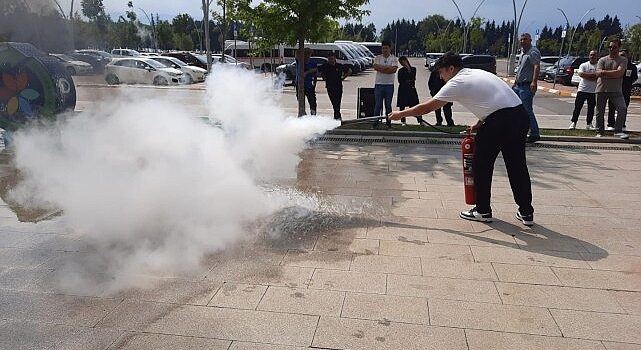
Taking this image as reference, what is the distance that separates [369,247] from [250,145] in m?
2.64

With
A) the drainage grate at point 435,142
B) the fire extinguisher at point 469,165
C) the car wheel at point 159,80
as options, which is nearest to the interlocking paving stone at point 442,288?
the fire extinguisher at point 469,165

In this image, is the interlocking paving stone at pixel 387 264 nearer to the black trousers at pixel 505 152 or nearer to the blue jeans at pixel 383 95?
the black trousers at pixel 505 152

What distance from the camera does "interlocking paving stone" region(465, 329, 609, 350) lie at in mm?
2785

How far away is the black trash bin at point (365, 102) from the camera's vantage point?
11234mm

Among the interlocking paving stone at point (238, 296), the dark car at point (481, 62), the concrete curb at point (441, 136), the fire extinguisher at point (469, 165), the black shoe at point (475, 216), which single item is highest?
the dark car at point (481, 62)

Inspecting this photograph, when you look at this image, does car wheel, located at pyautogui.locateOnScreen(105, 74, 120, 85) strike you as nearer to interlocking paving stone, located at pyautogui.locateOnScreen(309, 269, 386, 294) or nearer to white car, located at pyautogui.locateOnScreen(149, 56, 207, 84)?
interlocking paving stone, located at pyautogui.locateOnScreen(309, 269, 386, 294)

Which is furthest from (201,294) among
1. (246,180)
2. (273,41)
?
(273,41)

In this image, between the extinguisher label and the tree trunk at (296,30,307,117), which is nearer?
the extinguisher label

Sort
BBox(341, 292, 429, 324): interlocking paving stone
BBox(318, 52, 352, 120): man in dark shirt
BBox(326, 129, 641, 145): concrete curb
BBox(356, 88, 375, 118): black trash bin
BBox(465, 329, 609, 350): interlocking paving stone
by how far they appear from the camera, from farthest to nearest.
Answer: BBox(356, 88, 375, 118): black trash bin, BBox(318, 52, 352, 120): man in dark shirt, BBox(326, 129, 641, 145): concrete curb, BBox(341, 292, 429, 324): interlocking paving stone, BBox(465, 329, 609, 350): interlocking paving stone

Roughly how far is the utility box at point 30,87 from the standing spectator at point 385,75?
5.77 m

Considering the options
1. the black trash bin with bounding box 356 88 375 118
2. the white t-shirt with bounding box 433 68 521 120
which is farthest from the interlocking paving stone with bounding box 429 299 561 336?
the black trash bin with bounding box 356 88 375 118

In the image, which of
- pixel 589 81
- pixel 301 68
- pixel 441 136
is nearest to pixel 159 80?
pixel 301 68

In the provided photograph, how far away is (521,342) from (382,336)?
0.82 metres

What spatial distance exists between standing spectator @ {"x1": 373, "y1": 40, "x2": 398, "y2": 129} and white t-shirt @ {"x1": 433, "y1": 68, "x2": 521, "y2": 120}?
5280 mm
